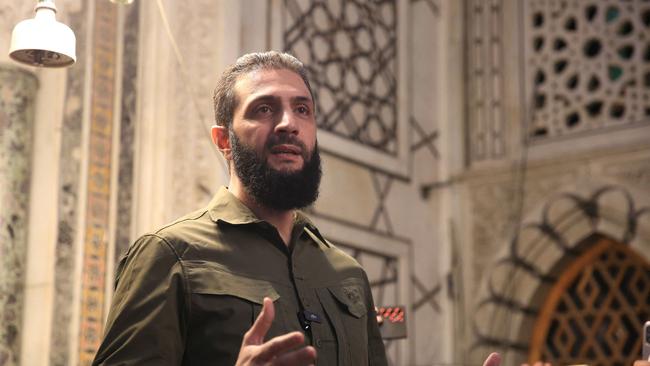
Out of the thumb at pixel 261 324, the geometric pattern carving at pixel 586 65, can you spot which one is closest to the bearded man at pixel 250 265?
the thumb at pixel 261 324

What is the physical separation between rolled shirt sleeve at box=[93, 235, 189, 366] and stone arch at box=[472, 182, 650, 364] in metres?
4.48

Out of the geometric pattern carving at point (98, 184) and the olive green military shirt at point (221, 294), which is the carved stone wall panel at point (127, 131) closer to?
the geometric pattern carving at point (98, 184)

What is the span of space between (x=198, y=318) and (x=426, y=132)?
5.08 meters

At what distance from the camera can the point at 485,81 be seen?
660 cm

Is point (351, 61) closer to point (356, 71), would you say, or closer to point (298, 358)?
point (356, 71)

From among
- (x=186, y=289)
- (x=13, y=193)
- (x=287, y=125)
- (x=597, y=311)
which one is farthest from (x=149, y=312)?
(x=597, y=311)

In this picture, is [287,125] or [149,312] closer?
[149,312]

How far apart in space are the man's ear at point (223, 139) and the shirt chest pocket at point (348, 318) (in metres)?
0.33

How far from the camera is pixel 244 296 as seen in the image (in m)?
1.72

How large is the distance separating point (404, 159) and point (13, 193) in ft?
9.35

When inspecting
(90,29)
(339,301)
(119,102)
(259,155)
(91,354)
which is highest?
(90,29)

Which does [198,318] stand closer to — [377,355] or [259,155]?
[259,155]

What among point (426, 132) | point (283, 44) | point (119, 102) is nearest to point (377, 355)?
point (119, 102)

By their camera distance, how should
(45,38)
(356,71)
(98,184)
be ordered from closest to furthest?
(45,38), (98,184), (356,71)
